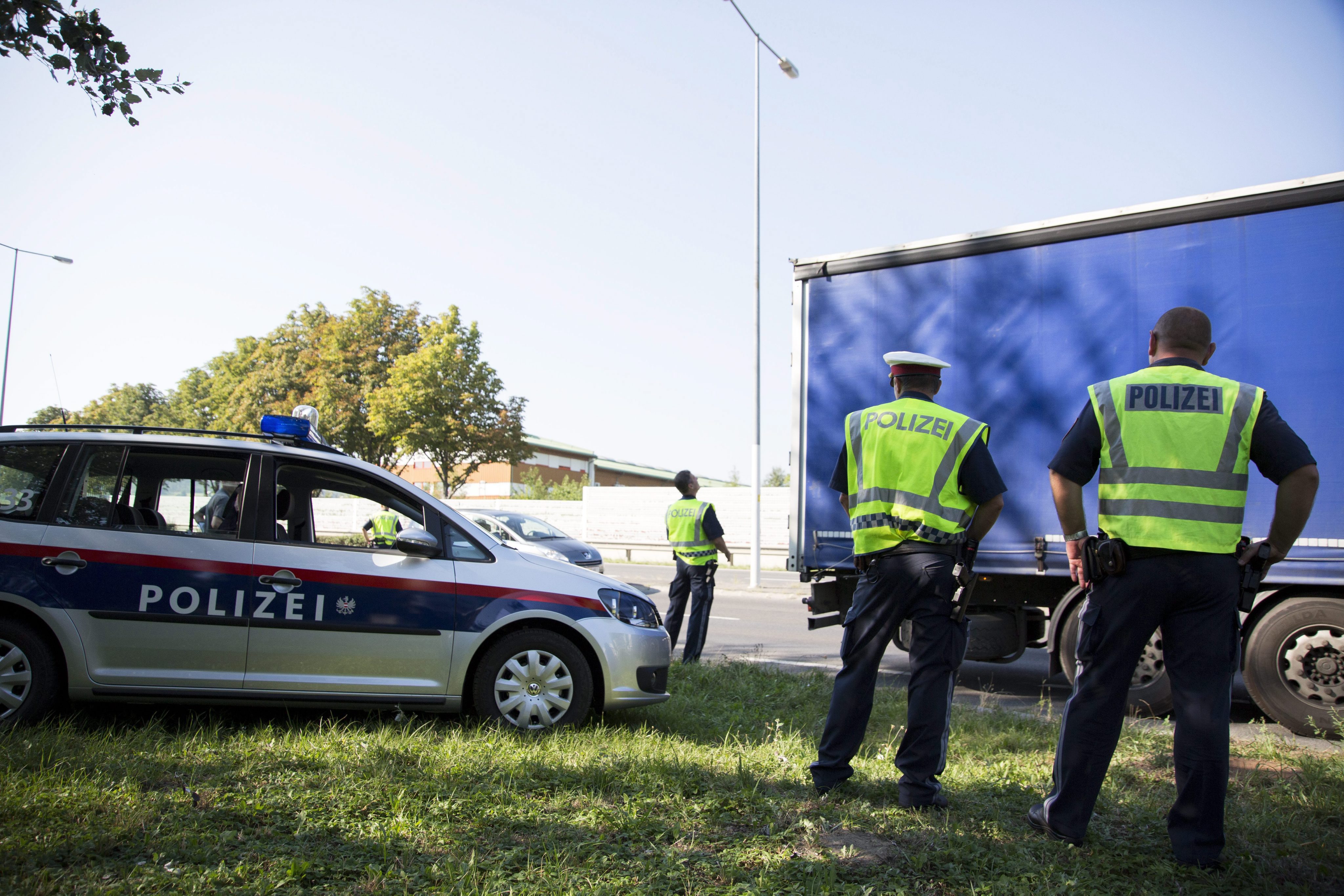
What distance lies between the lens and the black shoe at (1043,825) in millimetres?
3271

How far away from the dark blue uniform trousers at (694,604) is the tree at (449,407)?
2928 centimetres

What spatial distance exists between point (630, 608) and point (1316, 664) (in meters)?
4.20

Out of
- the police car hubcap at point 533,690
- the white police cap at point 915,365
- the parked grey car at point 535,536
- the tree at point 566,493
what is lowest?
the police car hubcap at point 533,690

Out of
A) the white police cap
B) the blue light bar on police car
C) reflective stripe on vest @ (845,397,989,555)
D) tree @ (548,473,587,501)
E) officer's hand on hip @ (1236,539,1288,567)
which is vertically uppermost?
tree @ (548,473,587,501)

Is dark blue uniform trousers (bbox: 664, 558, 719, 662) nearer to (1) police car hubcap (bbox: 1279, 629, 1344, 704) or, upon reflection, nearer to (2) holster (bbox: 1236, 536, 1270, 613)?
(1) police car hubcap (bbox: 1279, 629, 1344, 704)

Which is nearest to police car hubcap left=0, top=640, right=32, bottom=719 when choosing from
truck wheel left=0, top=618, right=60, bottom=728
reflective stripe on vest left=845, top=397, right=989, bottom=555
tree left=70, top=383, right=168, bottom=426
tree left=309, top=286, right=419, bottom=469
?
truck wheel left=0, top=618, right=60, bottom=728

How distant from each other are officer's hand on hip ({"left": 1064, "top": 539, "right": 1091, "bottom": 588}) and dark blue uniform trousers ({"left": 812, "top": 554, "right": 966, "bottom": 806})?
51 centimetres

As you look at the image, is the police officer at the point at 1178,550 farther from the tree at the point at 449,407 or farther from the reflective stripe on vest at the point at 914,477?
the tree at the point at 449,407

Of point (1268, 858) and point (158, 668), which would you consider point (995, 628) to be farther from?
point (158, 668)

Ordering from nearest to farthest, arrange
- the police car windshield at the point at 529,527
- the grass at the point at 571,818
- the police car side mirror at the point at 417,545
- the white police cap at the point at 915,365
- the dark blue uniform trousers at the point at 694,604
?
the grass at the point at 571,818 → the white police cap at the point at 915,365 → the police car side mirror at the point at 417,545 → the dark blue uniform trousers at the point at 694,604 → the police car windshield at the point at 529,527

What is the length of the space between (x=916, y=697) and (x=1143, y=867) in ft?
3.14

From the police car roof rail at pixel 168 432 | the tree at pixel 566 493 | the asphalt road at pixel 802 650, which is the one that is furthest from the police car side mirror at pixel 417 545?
the tree at pixel 566 493

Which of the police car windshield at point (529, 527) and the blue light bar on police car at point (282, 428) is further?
the police car windshield at point (529, 527)

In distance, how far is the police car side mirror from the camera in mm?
5105
